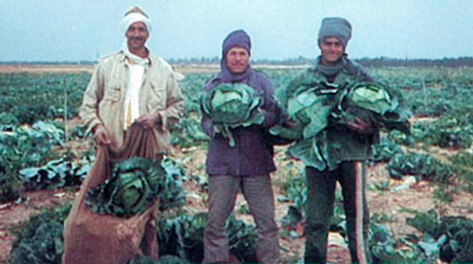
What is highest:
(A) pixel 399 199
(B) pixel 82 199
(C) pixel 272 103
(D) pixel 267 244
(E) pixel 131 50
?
(E) pixel 131 50

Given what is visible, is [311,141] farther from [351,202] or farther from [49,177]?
[49,177]

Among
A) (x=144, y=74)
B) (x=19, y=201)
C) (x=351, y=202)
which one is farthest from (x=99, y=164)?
(x=19, y=201)

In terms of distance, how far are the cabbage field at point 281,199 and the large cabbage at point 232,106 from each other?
24cm

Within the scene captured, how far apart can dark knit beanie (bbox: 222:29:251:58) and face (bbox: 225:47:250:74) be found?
0.07ft

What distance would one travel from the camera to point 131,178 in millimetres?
3244

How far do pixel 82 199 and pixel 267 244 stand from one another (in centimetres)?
120

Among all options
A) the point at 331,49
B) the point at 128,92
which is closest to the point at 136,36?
the point at 128,92

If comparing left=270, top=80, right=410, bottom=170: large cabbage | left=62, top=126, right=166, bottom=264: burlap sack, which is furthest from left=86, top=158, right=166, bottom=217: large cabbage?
left=270, top=80, right=410, bottom=170: large cabbage

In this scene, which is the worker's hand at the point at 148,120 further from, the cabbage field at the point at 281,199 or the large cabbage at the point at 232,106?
the cabbage field at the point at 281,199

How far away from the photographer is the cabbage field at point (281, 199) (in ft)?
12.0

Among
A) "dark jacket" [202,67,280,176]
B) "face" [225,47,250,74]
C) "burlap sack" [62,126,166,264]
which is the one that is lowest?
"burlap sack" [62,126,166,264]

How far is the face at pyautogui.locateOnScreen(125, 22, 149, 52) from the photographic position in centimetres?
330

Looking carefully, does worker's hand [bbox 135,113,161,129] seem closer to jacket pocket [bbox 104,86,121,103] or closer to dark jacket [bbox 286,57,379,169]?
jacket pocket [bbox 104,86,121,103]

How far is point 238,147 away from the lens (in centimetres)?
309
